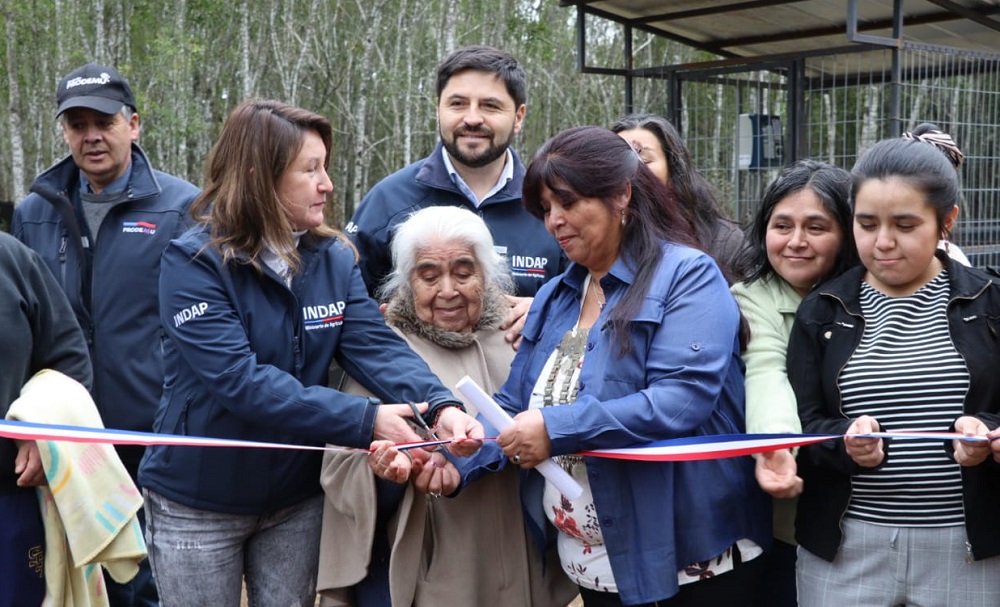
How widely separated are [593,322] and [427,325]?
0.68 metres

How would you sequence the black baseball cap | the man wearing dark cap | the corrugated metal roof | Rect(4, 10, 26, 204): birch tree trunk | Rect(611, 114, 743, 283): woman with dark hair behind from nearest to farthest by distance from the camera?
1. Rect(611, 114, 743, 283): woman with dark hair behind
2. the man wearing dark cap
3. the black baseball cap
4. the corrugated metal roof
5. Rect(4, 10, 26, 204): birch tree trunk

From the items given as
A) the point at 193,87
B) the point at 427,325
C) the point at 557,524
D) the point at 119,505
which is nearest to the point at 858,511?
the point at 557,524

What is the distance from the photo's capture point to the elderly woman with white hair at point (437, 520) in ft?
10.6

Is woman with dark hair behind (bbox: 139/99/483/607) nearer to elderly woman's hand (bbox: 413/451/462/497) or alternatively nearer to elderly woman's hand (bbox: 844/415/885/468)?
elderly woman's hand (bbox: 413/451/462/497)

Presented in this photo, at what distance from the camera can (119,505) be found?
3320 mm

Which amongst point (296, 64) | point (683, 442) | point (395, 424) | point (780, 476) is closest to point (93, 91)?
point (395, 424)

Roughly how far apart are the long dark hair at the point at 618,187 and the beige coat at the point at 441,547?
2.67ft

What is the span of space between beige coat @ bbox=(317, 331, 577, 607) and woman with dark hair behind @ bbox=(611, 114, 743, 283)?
118 centimetres

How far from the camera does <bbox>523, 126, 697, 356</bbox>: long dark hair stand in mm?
2904

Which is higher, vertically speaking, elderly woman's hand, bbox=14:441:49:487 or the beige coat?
elderly woman's hand, bbox=14:441:49:487

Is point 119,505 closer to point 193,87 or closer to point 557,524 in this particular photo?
point 557,524

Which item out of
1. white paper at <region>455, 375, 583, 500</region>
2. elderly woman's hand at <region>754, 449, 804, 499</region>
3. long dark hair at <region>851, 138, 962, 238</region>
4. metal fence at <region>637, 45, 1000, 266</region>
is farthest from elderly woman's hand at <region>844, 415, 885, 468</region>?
metal fence at <region>637, 45, 1000, 266</region>

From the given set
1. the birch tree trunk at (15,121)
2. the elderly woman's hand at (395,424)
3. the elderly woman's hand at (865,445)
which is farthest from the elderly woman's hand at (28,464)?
the birch tree trunk at (15,121)

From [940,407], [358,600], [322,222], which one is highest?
[322,222]
